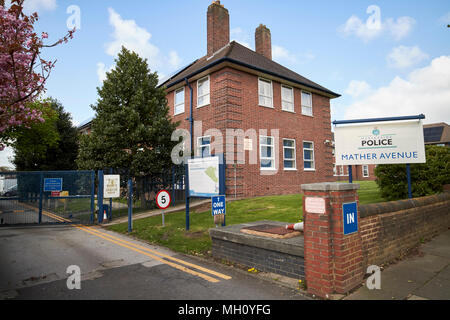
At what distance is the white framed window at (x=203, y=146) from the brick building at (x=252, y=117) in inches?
2.4

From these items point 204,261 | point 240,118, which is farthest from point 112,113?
point 204,261

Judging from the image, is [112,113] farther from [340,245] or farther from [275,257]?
[340,245]

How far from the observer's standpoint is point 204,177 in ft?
27.1

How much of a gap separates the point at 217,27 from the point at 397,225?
18594 mm

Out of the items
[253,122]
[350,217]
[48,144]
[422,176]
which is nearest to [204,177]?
[350,217]

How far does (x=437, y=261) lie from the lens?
17.9 feet

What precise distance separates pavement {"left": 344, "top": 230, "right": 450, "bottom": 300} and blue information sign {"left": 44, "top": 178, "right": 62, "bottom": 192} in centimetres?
1234

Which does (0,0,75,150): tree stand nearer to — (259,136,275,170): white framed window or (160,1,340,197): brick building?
(160,1,340,197): brick building

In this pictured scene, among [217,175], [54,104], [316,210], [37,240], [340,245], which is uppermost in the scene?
[54,104]

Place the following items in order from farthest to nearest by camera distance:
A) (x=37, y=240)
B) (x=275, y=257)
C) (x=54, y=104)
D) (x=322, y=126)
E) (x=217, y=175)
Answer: (x=54, y=104) < (x=322, y=126) < (x=37, y=240) < (x=217, y=175) < (x=275, y=257)

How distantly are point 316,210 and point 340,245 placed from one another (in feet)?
1.91

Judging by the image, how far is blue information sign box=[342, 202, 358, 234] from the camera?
4188mm

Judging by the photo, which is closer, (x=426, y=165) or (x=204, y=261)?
(x=204, y=261)

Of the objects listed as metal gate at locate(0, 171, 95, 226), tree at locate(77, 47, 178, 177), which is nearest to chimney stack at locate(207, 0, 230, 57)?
tree at locate(77, 47, 178, 177)
